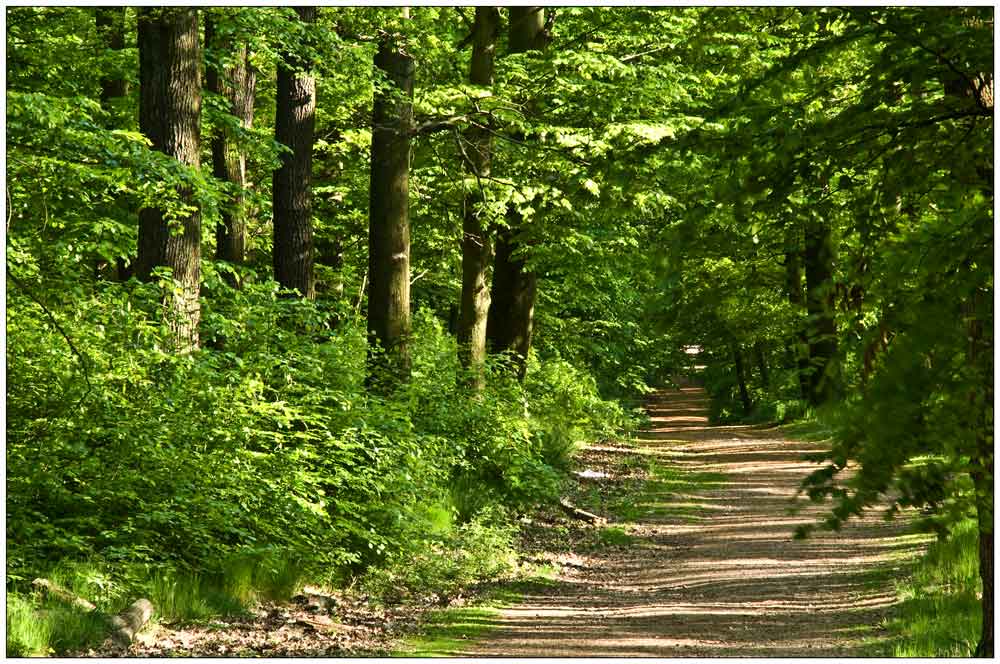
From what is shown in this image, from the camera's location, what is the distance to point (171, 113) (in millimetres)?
10461

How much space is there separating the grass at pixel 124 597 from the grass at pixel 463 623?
126 cm

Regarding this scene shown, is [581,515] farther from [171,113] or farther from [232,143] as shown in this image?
[171,113]

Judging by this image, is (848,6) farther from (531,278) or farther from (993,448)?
(531,278)

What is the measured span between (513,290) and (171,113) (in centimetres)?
955

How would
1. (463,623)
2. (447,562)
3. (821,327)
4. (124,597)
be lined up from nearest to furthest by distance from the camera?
(821,327), (124,597), (463,623), (447,562)

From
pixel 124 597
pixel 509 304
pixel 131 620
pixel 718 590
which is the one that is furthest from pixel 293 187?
pixel 131 620

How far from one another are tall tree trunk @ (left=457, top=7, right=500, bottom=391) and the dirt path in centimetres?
380

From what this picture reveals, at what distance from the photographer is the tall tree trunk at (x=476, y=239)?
55.9 ft

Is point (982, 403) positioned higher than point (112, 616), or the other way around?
point (982, 403)

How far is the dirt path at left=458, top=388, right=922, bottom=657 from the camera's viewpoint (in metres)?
8.83

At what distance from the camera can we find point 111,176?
27.9 feet

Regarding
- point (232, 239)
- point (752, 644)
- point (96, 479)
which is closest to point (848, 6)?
point (752, 644)

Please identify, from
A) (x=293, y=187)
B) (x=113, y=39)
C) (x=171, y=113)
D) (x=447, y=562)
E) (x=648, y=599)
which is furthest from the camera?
(x=113, y=39)

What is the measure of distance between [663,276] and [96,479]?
5326 mm
